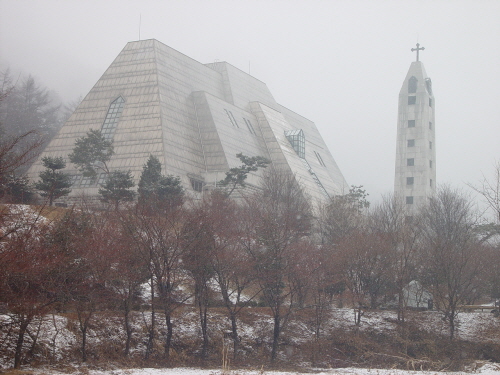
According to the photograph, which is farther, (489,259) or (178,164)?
(178,164)

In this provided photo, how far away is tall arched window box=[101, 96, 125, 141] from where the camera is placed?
219ft

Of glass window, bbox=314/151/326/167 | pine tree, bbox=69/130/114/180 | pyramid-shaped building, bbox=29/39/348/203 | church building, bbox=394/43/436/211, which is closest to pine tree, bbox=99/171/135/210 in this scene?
pine tree, bbox=69/130/114/180

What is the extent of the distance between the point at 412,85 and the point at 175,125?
2812 centimetres

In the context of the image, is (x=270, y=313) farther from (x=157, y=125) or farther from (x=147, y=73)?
(x=147, y=73)

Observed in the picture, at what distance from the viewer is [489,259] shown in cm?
4294

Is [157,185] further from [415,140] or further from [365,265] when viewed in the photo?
[415,140]

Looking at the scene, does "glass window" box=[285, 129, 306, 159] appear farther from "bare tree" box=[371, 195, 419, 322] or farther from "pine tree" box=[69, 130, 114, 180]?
"bare tree" box=[371, 195, 419, 322]

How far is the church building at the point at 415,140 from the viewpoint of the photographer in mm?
75062

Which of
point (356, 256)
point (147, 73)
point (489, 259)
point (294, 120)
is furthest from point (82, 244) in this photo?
point (294, 120)

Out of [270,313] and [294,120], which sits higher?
[294,120]

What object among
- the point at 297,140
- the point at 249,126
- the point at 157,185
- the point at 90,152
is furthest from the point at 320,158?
the point at 157,185

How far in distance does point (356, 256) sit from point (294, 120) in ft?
210

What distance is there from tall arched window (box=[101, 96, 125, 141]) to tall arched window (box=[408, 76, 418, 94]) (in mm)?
31977

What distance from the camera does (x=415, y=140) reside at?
76.1 metres
